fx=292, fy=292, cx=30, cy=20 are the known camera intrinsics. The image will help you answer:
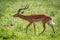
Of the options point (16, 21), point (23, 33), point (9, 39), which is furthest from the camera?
point (16, 21)

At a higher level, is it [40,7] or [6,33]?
[6,33]

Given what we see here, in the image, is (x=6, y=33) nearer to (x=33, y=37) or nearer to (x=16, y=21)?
(x=33, y=37)

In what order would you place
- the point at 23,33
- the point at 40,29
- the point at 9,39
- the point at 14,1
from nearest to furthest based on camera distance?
the point at 9,39, the point at 23,33, the point at 40,29, the point at 14,1

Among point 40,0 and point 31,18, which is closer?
point 31,18

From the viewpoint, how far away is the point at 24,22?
45.8ft

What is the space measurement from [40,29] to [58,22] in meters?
1.76

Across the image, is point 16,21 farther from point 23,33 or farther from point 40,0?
point 40,0

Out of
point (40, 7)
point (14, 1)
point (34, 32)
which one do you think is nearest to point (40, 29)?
point (34, 32)

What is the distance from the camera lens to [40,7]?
723 inches

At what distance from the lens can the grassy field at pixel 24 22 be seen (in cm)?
1127

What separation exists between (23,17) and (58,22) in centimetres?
288

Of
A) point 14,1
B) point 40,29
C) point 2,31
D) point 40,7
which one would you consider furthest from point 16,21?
point 14,1

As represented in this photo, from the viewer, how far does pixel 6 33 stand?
11305 millimetres

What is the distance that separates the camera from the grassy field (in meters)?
11.3
